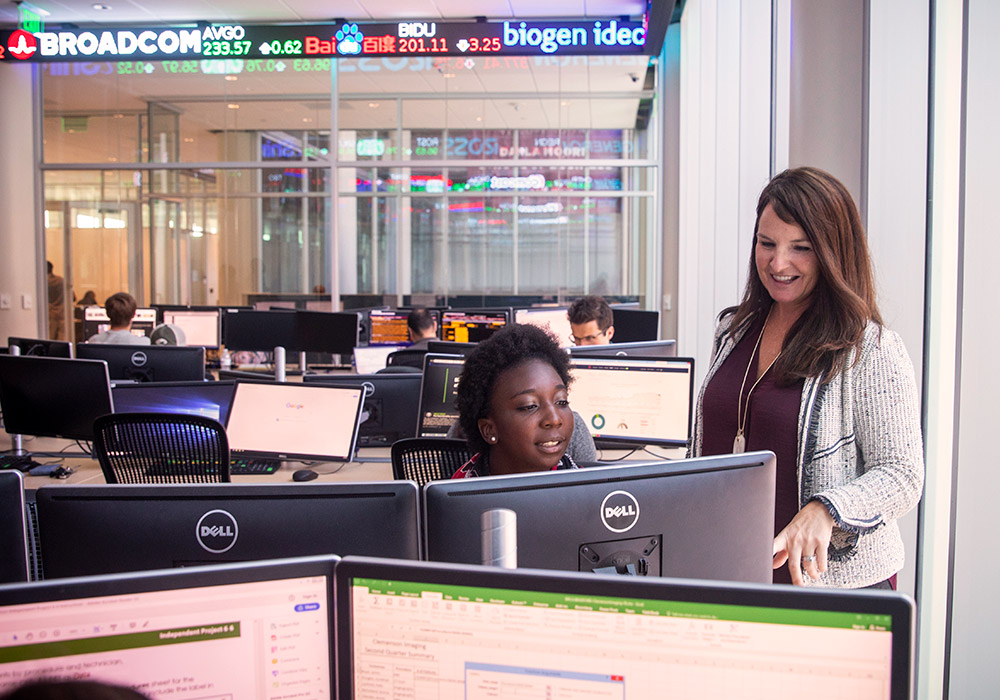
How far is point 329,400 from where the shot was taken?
12.1 feet

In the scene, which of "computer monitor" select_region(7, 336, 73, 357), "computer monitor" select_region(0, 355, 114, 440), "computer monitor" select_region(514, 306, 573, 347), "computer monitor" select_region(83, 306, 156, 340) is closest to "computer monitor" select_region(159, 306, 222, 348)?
"computer monitor" select_region(83, 306, 156, 340)

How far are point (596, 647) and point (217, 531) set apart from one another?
1.85 ft

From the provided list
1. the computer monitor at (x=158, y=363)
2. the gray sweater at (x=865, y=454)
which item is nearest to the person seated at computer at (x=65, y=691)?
the gray sweater at (x=865, y=454)

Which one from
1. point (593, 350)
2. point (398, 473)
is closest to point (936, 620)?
point (398, 473)

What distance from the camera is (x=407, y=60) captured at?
8.47 metres

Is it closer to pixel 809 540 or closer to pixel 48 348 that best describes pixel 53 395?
pixel 48 348

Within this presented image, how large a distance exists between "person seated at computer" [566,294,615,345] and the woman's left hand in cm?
310

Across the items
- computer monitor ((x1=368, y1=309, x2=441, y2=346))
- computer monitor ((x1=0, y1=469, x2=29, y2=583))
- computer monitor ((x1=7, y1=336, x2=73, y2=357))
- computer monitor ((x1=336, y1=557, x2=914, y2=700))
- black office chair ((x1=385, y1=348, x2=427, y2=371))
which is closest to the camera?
computer monitor ((x1=336, y1=557, x2=914, y2=700))

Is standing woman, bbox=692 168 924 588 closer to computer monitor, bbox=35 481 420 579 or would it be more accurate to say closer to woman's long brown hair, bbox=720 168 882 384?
woman's long brown hair, bbox=720 168 882 384

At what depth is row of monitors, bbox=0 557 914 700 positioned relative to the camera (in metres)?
0.74

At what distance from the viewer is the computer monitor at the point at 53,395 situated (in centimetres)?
374

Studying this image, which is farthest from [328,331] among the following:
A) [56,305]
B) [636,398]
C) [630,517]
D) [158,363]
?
[630,517]

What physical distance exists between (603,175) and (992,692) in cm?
744

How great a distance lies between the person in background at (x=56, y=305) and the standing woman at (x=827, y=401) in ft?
29.7
